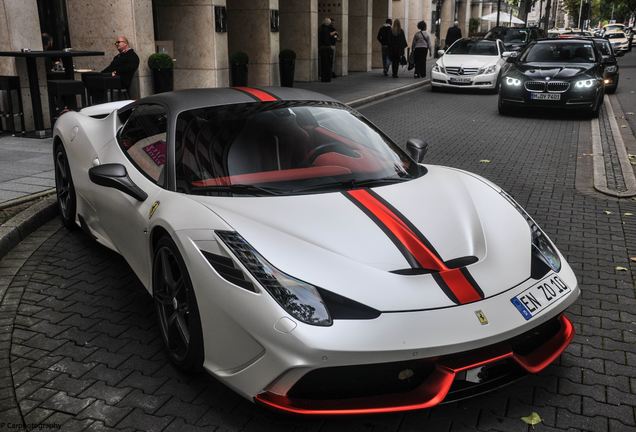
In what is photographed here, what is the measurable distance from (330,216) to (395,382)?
0.92 m

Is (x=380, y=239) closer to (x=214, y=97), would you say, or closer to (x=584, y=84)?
(x=214, y=97)

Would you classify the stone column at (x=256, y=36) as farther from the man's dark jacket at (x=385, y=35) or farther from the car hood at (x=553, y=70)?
the car hood at (x=553, y=70)

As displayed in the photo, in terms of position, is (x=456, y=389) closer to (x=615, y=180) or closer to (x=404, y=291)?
(x=404, y=291)

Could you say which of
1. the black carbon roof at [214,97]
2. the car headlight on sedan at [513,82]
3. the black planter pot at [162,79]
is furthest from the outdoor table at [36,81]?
the car headlight on sedan at [513,82]

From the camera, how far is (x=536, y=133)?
12.2m

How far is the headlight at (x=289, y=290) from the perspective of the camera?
274 cm

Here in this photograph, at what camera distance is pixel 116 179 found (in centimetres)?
400

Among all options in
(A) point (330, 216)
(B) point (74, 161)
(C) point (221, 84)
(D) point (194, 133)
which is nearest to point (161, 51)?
(C) point (221, 84)

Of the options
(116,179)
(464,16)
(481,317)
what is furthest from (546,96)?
(464,16)

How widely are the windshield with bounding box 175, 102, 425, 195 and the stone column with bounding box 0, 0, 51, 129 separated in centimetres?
839

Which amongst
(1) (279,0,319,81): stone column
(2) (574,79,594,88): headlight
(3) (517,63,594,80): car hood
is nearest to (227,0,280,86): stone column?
(1) (279,0,319,81): stone column

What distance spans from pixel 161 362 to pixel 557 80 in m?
12.4

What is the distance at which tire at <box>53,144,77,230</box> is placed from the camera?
18.4 ft

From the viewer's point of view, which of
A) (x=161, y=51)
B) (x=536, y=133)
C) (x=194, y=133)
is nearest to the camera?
(x=194, y=133)
